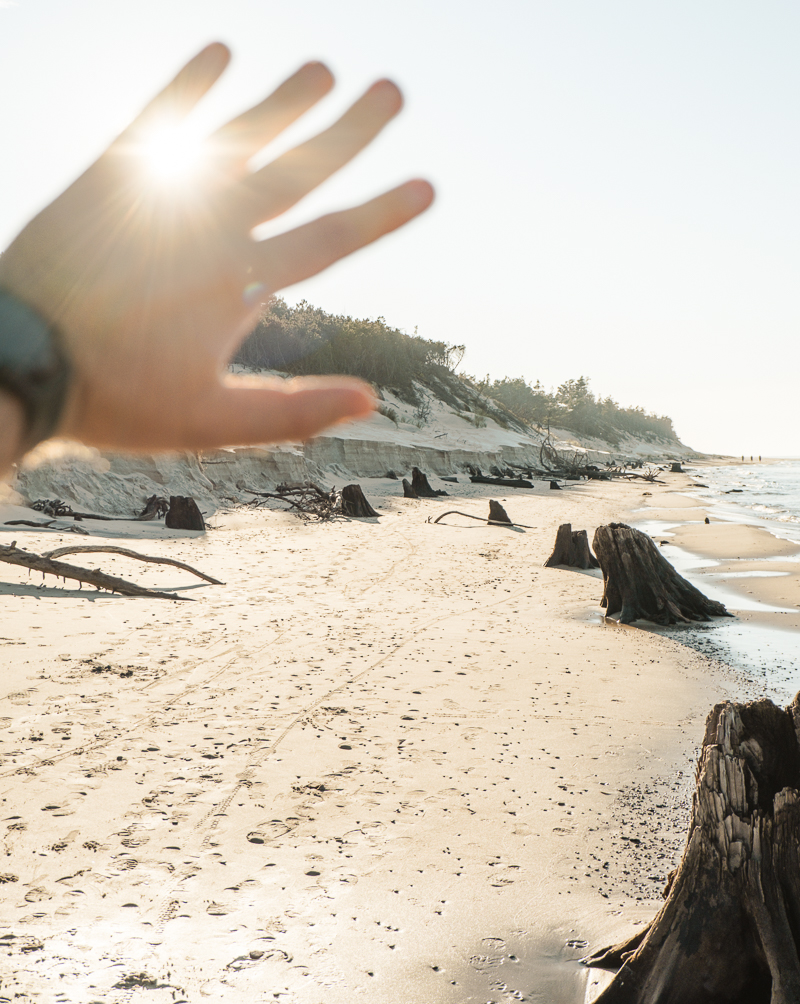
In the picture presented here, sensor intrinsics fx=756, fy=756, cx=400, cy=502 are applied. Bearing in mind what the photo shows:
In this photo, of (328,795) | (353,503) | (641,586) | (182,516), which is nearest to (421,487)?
Result: (353,503)

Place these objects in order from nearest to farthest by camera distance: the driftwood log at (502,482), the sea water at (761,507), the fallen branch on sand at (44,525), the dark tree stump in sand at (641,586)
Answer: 1. the dark tree stump in sand at (641,586)
2. the fallen branch on sand at (44,525)
3. the sea water at (761,507)
4. the driftwood log at (502,482)

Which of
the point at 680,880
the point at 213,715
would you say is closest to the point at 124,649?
the point at 213,715

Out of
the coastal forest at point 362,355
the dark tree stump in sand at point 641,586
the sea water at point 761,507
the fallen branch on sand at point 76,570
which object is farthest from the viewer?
the coastal forest at point 362,355

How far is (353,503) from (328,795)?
13.8 meters

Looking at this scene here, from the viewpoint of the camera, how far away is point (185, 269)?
3.16ft

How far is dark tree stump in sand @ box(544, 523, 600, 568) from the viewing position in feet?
36.7

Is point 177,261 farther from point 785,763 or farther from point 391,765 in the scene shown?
→ point 391,765

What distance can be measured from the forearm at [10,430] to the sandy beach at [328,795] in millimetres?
2030

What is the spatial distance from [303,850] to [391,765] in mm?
886

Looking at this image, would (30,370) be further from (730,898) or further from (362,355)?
(362,355)

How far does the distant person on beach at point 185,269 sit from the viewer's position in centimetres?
89

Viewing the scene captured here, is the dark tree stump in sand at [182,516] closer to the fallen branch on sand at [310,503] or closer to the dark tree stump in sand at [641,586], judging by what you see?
the fallen branch on sand at [310,503]

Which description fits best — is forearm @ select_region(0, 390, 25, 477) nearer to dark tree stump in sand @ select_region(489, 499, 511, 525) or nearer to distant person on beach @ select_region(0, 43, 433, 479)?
distant person on beach @ select_region(0, 43, 433, 479)

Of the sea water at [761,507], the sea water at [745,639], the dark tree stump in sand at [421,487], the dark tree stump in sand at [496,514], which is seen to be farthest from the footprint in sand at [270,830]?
the dark tree stump in sand at [421,487]
